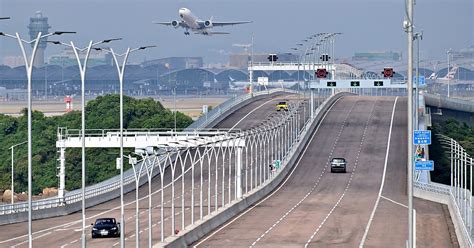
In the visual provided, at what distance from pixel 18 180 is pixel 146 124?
32.7 meters

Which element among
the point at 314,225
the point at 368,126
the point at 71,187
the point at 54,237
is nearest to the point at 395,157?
the point at 368,126

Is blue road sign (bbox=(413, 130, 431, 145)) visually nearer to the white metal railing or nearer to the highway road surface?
the white metal railing

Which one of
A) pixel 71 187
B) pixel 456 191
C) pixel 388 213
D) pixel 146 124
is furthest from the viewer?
pixel 146 124

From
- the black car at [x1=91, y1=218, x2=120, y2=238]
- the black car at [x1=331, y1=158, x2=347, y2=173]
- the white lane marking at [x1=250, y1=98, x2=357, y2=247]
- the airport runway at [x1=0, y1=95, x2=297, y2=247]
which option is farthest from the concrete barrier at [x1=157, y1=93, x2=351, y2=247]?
the black car at [x1=91, y1=218, x2=120, y2=238]

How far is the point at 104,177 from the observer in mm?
173375

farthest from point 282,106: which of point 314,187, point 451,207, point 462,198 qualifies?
point 451,207

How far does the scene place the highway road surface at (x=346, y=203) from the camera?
80812 millimetres

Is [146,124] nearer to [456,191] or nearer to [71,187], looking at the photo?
[71,187]

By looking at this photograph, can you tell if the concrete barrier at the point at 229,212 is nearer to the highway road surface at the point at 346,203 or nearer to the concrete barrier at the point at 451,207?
the highway road surface at the point at 346,203

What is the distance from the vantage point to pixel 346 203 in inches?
4230

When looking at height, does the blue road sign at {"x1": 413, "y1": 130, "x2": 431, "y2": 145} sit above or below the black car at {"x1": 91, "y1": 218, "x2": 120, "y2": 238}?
above

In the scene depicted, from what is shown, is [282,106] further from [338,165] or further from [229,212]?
[229,212]

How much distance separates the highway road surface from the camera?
80.8 meters

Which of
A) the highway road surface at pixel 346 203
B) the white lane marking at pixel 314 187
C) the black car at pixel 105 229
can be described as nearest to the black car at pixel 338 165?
the highway road surface at pixel 346 203
